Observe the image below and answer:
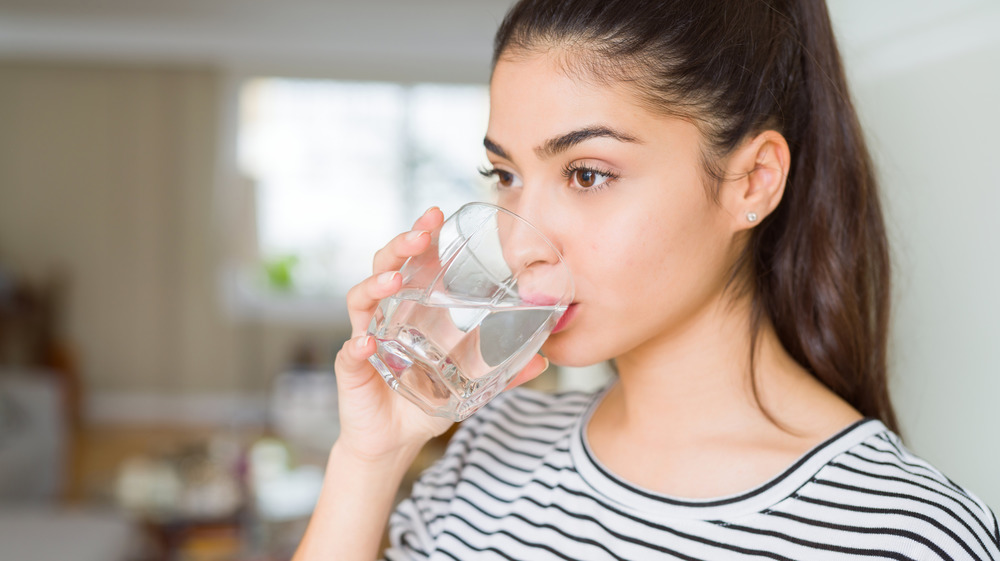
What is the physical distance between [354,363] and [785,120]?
1.86 ft

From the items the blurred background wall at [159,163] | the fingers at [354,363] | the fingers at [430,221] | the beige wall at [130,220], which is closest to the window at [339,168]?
the blurred background wall at [159,163]

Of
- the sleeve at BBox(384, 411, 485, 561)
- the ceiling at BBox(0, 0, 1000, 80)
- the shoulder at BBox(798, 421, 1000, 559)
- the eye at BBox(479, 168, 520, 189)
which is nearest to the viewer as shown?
the shoulder at BBox(798, 421, 1000, 559)

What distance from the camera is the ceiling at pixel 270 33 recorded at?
220 inches

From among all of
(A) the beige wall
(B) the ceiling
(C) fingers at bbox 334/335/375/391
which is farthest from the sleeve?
(A) the beige wall

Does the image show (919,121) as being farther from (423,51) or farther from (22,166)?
(22,166)

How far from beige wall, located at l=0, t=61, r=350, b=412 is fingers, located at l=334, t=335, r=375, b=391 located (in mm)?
5749

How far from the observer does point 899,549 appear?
730 millimetres

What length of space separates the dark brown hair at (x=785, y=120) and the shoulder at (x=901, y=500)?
0.60 feet

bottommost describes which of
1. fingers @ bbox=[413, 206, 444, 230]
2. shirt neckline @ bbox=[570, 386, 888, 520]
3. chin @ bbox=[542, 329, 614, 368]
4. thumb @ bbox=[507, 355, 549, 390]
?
shirt neckline @ bbox=[570, 386, 888, 520]

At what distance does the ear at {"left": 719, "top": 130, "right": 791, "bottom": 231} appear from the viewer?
89 cm

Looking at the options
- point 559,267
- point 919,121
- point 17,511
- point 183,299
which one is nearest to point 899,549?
point 559,267

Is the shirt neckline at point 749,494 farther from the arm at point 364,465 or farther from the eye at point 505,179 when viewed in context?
the eye at point 505,179

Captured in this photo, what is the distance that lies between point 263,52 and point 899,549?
6.45 metres

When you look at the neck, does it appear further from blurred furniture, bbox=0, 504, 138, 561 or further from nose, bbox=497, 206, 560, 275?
blurred furniture, bbox=0, 504, 138, 561
